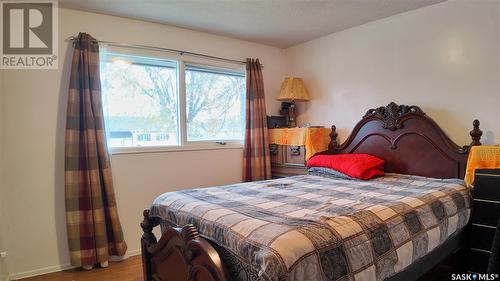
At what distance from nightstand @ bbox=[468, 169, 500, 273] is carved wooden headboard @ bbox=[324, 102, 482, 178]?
0.36m

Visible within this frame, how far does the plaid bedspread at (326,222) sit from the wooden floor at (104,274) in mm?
914

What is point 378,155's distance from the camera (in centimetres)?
303

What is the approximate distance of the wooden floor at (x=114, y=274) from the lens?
2375mm

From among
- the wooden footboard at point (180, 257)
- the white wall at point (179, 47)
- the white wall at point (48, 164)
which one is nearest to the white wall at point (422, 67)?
the white wall at point (179, 47)

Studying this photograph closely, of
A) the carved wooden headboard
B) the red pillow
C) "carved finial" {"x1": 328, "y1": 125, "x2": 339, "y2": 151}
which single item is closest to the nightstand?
the carved wooden headboard

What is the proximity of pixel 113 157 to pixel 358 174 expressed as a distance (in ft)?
7.49

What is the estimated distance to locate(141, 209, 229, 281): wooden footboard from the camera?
1.27 meters

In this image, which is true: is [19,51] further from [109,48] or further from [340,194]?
[340,194]

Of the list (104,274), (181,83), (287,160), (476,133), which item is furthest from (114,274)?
(476,133)

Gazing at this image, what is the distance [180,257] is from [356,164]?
183cm

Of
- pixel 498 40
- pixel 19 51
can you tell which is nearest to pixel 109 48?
pixel 19 51

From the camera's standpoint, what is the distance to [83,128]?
2.65 meters

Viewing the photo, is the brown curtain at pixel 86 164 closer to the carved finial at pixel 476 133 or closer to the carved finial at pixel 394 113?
the carved finial at pixel 394 113

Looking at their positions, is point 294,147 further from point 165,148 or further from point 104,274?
point 104,274
